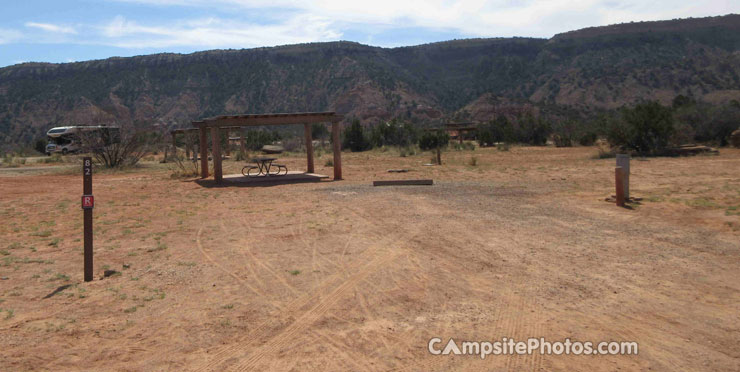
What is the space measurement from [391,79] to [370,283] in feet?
247

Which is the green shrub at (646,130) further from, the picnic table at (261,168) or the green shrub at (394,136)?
the green shrub at (394,136)

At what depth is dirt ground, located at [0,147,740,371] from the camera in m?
4.73

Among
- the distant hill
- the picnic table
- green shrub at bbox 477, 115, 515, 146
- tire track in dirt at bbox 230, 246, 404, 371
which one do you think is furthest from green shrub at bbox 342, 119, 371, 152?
tire track in dirt at bbox 230, 246, 404, 371

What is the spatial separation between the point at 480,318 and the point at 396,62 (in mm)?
90645

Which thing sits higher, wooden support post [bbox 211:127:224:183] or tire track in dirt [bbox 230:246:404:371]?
wooden support post [bbox 211:127:224:183]

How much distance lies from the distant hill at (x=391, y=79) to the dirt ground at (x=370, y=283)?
56.3m

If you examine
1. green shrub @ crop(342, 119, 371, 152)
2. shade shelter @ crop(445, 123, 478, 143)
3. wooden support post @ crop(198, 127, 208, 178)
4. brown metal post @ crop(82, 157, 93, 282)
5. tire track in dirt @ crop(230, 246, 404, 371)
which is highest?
Result: shade shelter @ crop(445, 123, 478, 143)

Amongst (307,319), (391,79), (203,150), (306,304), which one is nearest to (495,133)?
(203,150)

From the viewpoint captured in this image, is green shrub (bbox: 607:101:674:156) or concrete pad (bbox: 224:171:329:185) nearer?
concrete pad (bbox: 224:171:329:185)

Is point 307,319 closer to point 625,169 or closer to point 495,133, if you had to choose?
point 625,169

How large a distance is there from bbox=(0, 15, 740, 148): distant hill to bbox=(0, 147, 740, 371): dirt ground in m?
56.3

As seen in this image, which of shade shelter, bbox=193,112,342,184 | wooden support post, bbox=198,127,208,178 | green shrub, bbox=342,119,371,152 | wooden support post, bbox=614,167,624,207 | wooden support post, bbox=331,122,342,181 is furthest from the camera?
green shrub, bbox=342,119,371,152

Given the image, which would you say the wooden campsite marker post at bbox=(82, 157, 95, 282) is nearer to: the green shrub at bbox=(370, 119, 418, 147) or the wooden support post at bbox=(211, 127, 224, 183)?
the wooden support post at bbox=(211, 127, 224, 183)

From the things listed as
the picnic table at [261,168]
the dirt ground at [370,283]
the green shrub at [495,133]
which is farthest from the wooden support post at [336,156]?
the green shrub at [495,133]
